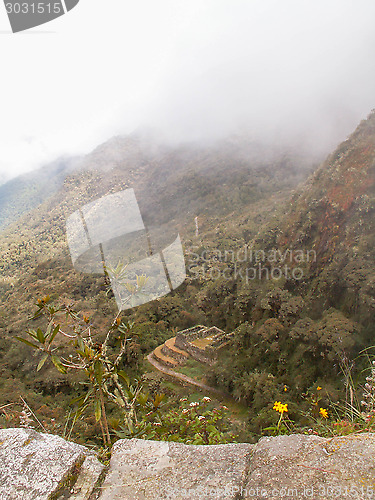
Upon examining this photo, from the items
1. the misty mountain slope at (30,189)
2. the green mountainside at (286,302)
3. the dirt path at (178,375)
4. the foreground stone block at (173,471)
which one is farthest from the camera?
the misty mountain slope at (30,189)

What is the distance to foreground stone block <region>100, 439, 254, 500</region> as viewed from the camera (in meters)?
1.00

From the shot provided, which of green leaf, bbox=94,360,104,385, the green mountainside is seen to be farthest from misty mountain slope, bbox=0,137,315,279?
green leaf, bbox=94,360,104,385

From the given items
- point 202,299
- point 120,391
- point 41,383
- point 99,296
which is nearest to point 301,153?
point 99,296

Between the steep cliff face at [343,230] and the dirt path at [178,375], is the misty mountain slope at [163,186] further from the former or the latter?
the steep cliff face at [343,230]

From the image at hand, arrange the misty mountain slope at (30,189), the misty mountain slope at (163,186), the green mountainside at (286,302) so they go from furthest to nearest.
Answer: the misty mountain slope at (30,189)
the misty mountain slope at (163,186)
the green mountainside at (286,302)

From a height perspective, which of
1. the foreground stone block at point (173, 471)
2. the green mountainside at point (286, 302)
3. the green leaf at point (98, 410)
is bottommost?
the green mountainside at point (286, 302)

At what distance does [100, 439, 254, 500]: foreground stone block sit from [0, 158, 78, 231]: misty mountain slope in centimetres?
8687

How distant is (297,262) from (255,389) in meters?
4.28

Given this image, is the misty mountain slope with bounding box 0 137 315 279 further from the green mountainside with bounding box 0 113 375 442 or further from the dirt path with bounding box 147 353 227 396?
the dirt path with bounding box 147 353 227 396

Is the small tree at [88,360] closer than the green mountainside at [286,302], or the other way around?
the small tree at [88,360]

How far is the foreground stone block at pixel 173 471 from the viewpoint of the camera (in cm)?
100

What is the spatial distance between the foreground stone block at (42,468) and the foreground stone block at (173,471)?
0.09m

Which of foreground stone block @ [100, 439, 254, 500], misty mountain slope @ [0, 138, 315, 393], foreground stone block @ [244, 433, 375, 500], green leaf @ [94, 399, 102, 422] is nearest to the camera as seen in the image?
foreground stone block @ [244, 433, 375, 500]

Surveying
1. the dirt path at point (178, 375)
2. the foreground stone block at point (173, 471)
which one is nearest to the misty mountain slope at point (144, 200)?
the dirt path at point (178, 375)
